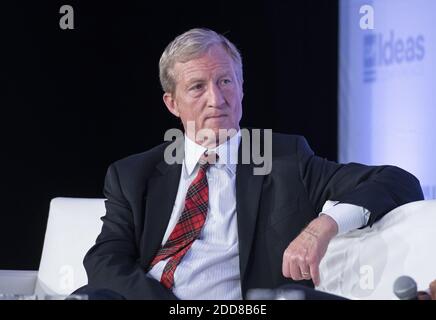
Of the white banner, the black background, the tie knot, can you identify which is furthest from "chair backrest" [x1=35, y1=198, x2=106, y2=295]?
the white banner

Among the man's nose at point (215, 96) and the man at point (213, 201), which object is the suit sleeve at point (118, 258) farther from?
the man's nose at point (215, 96)

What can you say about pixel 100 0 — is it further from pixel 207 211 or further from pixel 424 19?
pixel 207 211

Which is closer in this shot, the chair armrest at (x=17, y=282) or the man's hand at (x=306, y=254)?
the man's hand at (x=306, y=254)

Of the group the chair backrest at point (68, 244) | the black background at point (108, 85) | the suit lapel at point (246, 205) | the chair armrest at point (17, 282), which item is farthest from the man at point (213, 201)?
the black background at point (108, 85)

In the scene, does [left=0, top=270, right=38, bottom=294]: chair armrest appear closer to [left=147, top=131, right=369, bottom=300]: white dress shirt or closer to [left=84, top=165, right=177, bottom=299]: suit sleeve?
[left=84, top=165, right=177, bottom=299]: suit sleeve

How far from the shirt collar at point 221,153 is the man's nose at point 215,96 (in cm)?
13

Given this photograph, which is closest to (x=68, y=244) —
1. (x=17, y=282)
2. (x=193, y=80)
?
(x=17, y=282)

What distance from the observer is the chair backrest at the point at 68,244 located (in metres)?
2.81

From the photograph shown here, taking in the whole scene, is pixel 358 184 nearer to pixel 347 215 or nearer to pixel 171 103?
pixel 347 215

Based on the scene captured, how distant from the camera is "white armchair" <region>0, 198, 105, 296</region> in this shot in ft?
9.24

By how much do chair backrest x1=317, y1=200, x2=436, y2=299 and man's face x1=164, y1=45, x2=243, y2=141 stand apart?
50cm

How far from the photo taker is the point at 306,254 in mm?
2004
